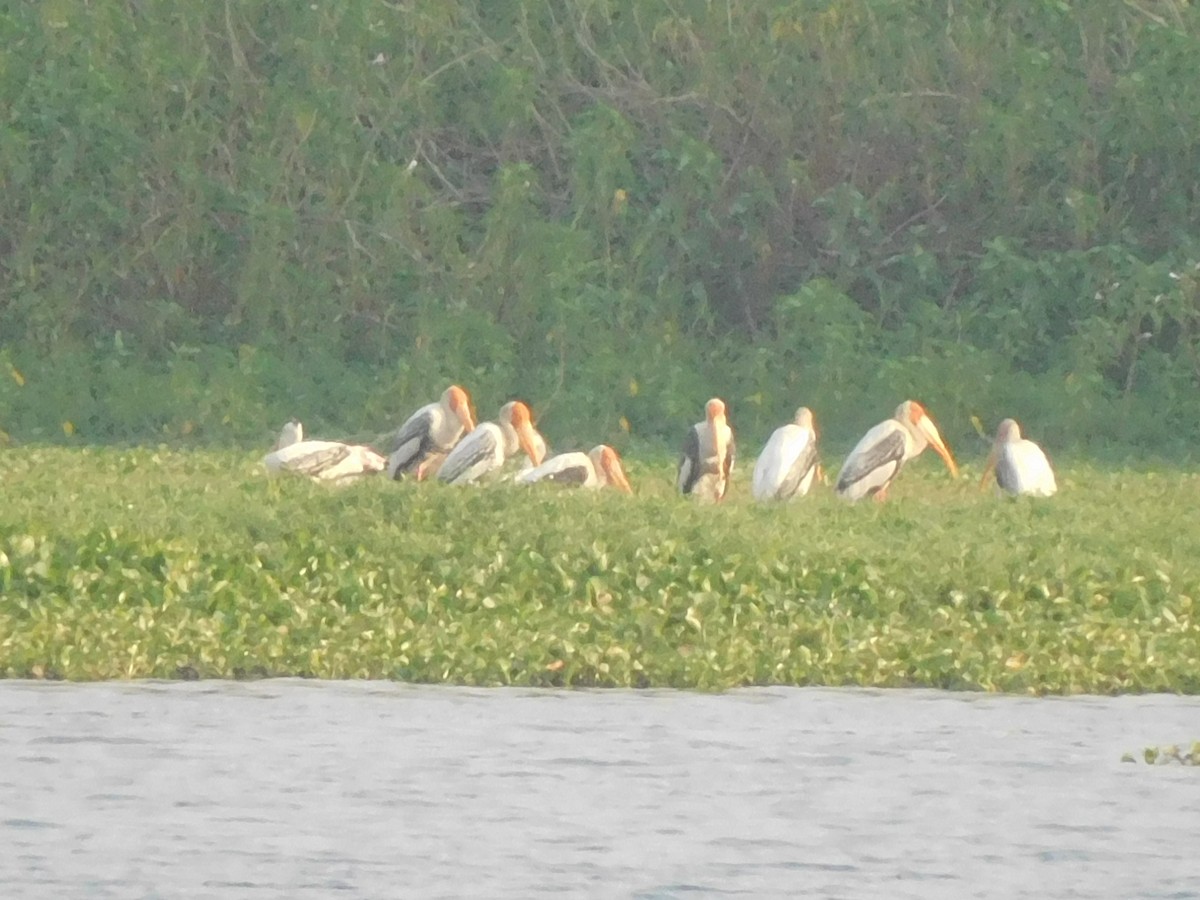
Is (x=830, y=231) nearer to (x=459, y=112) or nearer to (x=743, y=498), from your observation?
(x=459, y=112)

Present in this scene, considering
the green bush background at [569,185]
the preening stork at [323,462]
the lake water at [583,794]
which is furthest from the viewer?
the green bush background at [569,185]

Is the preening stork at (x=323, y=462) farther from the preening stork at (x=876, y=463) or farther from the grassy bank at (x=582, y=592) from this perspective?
the preening stork at (x=876, y=463)

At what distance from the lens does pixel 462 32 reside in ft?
57.0

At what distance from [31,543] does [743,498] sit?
3647mm

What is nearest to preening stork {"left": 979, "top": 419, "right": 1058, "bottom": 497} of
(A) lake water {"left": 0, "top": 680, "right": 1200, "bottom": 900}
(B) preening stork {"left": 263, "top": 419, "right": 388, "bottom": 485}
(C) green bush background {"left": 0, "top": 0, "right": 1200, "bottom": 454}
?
(B) preening stork {"left": 263, "top": 419, "right": 388, "bottom": 485}

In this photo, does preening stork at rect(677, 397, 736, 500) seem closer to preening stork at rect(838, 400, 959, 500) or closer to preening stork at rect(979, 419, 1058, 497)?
preening stork at rect(838, 400, 959, 500)

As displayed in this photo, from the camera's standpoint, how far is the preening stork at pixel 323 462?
11773 millimetres

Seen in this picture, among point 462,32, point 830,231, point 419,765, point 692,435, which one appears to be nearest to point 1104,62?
point 830,231

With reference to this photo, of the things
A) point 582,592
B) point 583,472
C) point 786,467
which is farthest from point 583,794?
point 583,472

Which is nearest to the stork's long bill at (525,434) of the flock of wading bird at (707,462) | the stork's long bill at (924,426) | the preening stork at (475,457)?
the flock of wading bird at (707,462)

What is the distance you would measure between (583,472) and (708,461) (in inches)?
19.6

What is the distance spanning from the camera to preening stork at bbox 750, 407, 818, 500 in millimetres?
11148

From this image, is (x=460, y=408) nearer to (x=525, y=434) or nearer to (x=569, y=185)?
(x=525, y=434)

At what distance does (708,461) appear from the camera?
11.5 m
